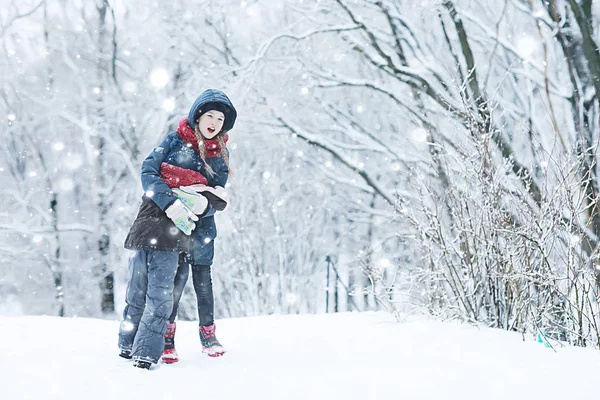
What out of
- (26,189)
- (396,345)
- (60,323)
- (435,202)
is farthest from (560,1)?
(26,189)

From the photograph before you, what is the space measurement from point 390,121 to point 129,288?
29.9ft

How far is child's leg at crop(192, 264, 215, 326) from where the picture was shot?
2961 millimetres

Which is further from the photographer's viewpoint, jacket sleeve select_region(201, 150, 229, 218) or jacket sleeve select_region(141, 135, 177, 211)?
jacket sleeve select_region(201, 150, 229, 218)

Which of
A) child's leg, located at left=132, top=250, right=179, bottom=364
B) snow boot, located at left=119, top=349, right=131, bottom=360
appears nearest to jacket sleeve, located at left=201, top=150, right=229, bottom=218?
child's leg, located at left=132, top=250, right=179, bottom=364

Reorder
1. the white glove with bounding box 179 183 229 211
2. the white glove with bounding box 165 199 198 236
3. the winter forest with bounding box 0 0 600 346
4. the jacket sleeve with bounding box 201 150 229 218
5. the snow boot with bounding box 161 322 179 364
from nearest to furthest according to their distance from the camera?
the white glove with bounding box 165 199 198 236 < the snow boot with bounding box 161 322 179 364 < the white glove with bounding box 179 183 229 211 < the jacket sleeve with bounding box 201 150 229 218 < the winter forest with bounding box 0 0 600 346

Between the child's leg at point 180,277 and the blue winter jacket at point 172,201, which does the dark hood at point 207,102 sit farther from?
the child's leg at point 180,277

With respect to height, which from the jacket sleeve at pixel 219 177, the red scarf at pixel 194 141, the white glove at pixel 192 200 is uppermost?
the red scarf at pixel 194 141

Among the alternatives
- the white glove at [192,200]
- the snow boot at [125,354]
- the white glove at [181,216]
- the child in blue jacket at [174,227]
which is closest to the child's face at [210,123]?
the child in blue jacket at [174,227]

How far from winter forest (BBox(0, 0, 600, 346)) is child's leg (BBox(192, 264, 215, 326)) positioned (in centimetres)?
146

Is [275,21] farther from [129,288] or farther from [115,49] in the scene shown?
[129,288]

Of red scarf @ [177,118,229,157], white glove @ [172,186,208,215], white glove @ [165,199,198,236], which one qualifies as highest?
red scarf @ [177,118,229,157]

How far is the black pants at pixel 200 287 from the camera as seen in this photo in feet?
9.59

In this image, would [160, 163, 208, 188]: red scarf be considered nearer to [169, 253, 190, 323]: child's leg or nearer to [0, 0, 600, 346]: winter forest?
[169, 253, 190, 323]: child's leg

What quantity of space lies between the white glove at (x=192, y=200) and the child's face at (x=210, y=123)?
35 centimetres
